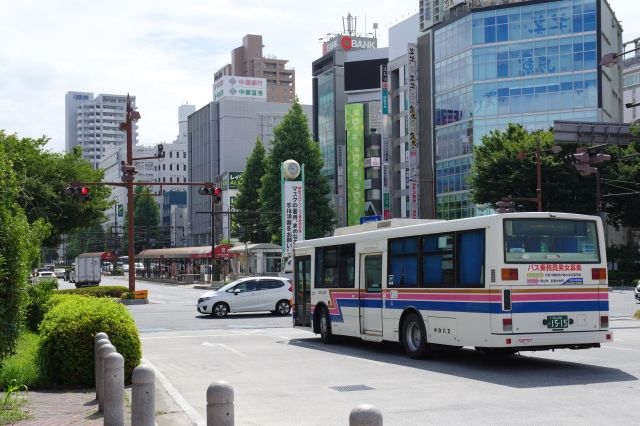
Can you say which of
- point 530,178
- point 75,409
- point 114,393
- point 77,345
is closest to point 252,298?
point 77,345

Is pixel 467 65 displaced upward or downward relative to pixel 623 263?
upward

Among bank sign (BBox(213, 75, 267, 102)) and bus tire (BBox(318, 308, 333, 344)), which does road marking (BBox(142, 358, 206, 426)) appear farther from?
bank sign (BBox(213, 75, 267, 102))

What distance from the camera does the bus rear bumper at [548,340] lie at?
13.8 meters

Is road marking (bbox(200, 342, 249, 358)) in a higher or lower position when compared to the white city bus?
lower

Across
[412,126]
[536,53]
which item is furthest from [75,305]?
[412,126]

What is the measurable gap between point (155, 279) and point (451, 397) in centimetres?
8501

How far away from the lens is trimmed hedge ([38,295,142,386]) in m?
12.2

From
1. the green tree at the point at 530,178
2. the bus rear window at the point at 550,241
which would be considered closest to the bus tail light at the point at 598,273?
the bus rear window at the point at 550,241

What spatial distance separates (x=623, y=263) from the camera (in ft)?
196

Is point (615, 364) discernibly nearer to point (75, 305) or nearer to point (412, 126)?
point (75, 305)

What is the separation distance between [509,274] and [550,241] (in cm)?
109

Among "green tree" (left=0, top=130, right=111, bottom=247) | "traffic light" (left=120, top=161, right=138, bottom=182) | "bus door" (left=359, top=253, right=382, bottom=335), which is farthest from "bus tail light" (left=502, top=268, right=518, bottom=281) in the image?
"green tree" (left=0, top=130, right=111, bottom=247)

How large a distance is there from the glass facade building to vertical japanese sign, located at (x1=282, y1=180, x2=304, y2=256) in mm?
21398

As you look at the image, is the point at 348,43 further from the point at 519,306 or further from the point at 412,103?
the point at 519,306
